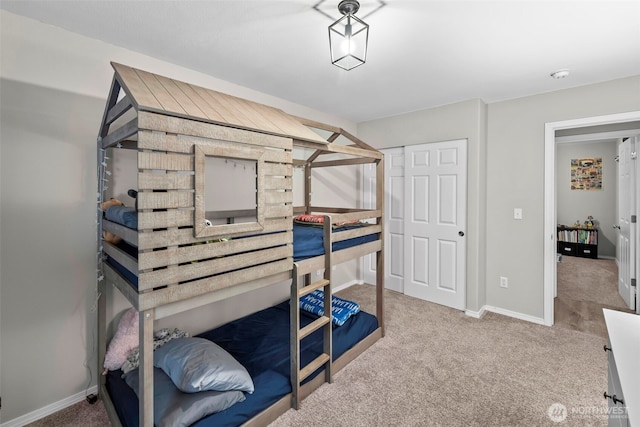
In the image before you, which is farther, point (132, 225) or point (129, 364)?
point (129, 364)

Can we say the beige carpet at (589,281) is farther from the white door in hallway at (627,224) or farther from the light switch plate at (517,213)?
the light switch plate at (517,213)

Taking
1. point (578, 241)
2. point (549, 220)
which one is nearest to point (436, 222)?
point (549, 220)

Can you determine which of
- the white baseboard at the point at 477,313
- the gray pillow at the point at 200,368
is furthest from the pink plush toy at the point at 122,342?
the white baseboard at the point at 477,313

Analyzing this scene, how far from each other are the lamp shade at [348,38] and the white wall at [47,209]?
1.51 m

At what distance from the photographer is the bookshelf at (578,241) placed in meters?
5.46

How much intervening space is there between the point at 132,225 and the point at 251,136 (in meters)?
0.74

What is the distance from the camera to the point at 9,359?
1.68m

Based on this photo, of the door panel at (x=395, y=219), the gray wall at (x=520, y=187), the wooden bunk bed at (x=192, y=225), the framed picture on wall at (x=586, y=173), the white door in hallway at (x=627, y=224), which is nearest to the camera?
the wooden bunk bed at (x=192, y=225)

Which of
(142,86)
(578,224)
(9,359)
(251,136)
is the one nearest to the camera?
(142,86)

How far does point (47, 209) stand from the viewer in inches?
70.2

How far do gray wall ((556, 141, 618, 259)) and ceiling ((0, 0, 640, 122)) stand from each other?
400cm

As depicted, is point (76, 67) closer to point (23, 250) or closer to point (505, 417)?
point (23, 250)

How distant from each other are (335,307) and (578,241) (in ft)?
18.5

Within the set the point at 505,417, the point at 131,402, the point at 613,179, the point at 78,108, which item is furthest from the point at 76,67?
the point at 613,179
